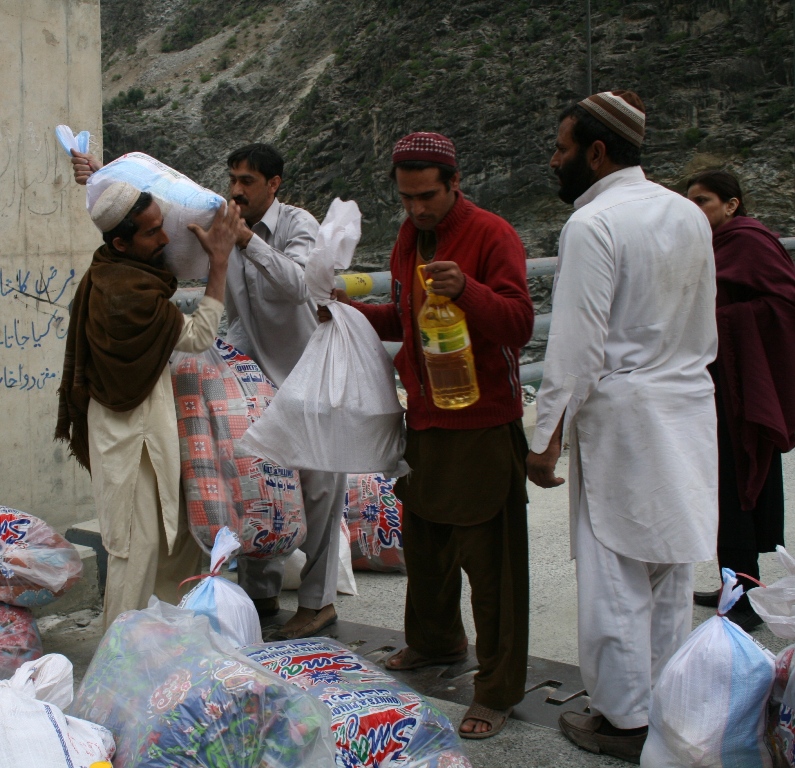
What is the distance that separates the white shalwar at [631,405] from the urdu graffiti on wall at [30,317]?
237cm

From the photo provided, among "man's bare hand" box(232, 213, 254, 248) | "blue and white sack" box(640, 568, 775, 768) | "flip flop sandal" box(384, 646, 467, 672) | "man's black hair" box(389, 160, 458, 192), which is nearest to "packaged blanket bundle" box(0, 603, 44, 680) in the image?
"flip flop sandal" box(384, 646, 467, 672)

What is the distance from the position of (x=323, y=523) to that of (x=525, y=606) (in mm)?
955

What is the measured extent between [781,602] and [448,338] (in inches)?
43.8

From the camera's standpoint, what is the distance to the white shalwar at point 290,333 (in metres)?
3.57

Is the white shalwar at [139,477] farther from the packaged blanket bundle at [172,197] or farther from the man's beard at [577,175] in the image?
the man's beard at [577,175]

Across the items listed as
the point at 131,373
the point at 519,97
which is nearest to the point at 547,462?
the point at 131,373

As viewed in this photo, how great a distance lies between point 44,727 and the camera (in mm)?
2117

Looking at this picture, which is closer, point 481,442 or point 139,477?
point 481,442

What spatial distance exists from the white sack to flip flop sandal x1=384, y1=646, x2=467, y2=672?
1.46 metres

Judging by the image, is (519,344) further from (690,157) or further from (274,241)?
(690,157)

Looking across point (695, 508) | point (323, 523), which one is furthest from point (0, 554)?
point (695, 508)

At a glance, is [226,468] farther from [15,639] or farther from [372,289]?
[372,289]

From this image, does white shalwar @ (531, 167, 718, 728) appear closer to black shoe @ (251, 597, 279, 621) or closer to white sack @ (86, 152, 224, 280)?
white sack @ (86, 152, 224, 280)

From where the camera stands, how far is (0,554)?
316cm
